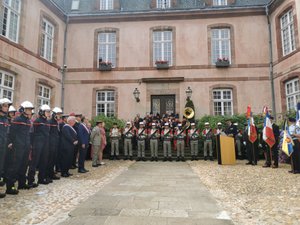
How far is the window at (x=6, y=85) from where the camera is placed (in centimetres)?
1127

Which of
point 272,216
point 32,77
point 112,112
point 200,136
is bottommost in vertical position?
point 272,216

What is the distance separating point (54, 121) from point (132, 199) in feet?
10.6

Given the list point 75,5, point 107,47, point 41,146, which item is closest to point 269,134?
point 41,146

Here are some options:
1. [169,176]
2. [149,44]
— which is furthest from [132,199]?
[149,44]

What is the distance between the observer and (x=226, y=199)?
4695mm

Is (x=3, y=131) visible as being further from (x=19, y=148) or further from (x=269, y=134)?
(x=269, y=134)

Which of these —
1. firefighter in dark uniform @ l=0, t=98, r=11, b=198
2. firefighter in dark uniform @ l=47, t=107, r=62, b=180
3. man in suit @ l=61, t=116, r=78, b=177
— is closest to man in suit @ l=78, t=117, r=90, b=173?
man in suit @ l=61, t=116, r=78, b=177

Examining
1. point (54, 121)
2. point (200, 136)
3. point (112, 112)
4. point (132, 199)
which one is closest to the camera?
point (132, 199)

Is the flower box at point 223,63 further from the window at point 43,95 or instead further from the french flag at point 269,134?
the window at point 43,95

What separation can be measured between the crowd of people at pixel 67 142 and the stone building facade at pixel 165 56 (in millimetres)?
3741

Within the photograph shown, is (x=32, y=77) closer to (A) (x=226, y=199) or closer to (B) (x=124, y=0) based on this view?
(B) (x=124, y=0)

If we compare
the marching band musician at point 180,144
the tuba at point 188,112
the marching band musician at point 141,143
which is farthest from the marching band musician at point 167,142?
the tuba at point 188,112

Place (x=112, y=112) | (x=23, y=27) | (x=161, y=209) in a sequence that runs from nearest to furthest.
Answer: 1. (x=161, y=209)
2. (x=23, y=27)
3. (x=112, y=112)

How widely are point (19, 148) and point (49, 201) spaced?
4.52ft
